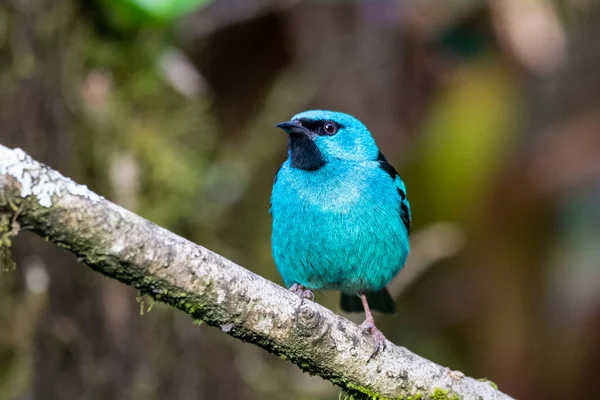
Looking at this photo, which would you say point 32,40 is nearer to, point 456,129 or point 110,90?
point 110,90

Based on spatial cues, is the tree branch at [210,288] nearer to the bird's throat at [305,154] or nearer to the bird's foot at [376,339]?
the bird's foot at [376,339]

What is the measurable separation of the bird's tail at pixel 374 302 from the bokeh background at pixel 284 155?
0.87 m

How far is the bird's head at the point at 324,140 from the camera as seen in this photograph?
11.5 ft

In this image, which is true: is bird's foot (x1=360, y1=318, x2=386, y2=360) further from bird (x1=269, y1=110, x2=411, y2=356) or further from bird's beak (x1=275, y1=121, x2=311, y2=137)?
bird's beak (x1=275, y1=121, x2=311, y2=137)

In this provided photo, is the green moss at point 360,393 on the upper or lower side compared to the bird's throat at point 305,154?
lower

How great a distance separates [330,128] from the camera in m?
3.59

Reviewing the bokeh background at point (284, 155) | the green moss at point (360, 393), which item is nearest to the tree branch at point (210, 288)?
the green moss at point (360, 393)

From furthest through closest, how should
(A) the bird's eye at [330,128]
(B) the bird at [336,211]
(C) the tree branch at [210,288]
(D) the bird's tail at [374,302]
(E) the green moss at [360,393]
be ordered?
(D) the bird's tail at [374,302], (A) the bird's eye at [330,128], (B) the bird at [336,211], (E) the green moss at [360,393], (C) the tree branch at [210,288]

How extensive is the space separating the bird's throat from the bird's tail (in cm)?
74

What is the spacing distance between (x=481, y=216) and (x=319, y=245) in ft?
6.80

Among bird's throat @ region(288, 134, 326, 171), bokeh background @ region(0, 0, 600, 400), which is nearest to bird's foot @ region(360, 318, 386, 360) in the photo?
bird's throat @ region(288, 134, 326, 171)

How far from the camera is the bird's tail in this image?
3.80 meters

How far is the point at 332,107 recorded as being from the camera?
20.1 feet

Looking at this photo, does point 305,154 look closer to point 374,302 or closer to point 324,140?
point 324,140
